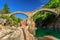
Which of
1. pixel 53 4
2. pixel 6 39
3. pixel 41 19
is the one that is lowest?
pixel 6 39

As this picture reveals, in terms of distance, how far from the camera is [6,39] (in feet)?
13.7

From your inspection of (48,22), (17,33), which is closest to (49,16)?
(48,22)

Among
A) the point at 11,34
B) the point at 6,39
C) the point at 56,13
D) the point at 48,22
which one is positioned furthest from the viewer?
the point at 48,22

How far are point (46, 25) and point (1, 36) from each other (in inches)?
2008

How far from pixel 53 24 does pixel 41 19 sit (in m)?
3.74

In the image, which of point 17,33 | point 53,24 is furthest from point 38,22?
point 17,33

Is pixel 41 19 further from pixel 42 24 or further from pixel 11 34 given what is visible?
pixel 11 34

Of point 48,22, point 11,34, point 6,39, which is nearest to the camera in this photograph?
point 6,39

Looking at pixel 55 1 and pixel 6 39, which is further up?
pixel 55 1

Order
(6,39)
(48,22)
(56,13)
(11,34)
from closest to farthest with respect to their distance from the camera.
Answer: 1. (6,39)
2. (11,34)
3. (56,13)
4. (48,22)

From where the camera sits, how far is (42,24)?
184 feet

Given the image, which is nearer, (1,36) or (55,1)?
(1,36)

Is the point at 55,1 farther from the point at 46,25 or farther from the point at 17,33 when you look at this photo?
the point at 17,33

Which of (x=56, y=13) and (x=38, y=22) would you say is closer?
(x=56, y=13)
